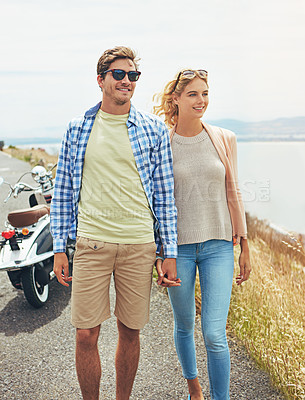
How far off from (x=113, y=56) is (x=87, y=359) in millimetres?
1557

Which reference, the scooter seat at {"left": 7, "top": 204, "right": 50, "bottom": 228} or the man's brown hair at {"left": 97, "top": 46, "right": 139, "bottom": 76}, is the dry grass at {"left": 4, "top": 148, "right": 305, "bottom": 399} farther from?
the man's brown hair at {"left": 97, "top": 46, "right": 139, "bottom": 76}

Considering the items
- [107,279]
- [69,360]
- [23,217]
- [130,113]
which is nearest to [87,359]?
[107,279]

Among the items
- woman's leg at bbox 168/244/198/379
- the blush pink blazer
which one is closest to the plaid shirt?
woman's leg at bbox 168/244/198/379

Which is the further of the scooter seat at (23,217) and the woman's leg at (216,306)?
the scooter seat at (23,217)

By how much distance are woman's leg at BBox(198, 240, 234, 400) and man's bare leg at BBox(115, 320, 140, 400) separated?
15.2 inches

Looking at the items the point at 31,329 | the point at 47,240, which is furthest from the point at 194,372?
the point at 47,240

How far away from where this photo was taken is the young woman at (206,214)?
239 cm

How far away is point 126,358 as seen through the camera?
7.93 feet

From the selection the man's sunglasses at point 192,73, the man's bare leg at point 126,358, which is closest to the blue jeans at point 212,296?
the man's bare leg at point 126,358

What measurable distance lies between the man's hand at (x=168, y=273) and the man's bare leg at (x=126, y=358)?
0.32m

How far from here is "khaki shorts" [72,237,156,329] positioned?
7.59 ft

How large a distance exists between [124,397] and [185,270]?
30.1 inches

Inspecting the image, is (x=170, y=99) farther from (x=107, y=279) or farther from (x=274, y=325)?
(x=274, y=325)

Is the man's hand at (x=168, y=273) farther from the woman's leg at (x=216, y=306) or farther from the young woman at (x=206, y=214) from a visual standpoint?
the woman's leg at (x=216, y=306)
